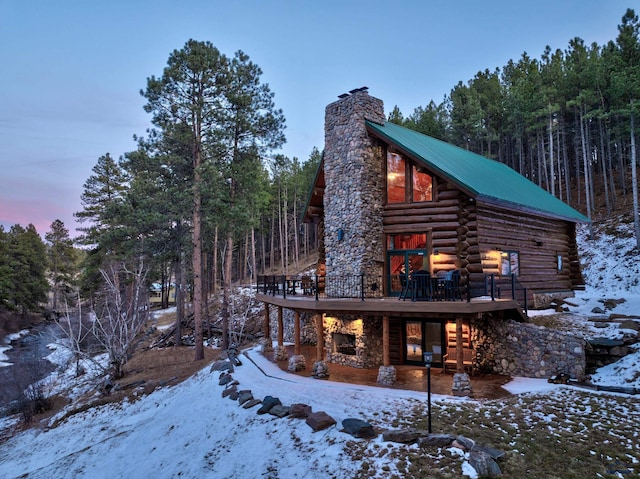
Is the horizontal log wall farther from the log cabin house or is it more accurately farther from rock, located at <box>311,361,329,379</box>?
rock, located at <box>311,361,329,379</box>

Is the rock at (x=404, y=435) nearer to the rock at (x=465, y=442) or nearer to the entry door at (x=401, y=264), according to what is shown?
the rock at (x=465, y=442)

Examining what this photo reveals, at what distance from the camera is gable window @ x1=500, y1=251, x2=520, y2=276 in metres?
15.5

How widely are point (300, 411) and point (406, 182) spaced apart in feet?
31.8

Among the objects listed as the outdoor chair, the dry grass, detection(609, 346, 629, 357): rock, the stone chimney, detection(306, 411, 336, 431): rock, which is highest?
the stone chimney

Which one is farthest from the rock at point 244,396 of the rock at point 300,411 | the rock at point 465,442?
the rock at point 465,442

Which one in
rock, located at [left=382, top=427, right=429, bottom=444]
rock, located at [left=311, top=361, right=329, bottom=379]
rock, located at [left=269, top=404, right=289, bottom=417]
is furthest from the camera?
rock, located at [left=311, top=361, right=329, bottom=379]

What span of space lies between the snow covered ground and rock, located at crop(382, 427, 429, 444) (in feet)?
0.56

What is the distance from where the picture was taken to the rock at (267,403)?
32.6ft

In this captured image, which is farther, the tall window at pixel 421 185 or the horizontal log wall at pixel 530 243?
the tall window at pixel 421 185

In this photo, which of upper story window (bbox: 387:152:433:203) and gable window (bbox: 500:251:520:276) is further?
gable window (bbox: 500:251:520:276)

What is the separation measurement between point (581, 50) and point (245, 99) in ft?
114

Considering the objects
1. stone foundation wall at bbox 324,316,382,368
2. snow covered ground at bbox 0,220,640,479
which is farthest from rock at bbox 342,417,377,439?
stone foundation wall at bbox 324,316,382,368

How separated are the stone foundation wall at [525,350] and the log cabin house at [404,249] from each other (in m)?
0.04

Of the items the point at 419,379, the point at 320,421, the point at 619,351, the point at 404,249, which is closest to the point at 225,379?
the point at 320,421
